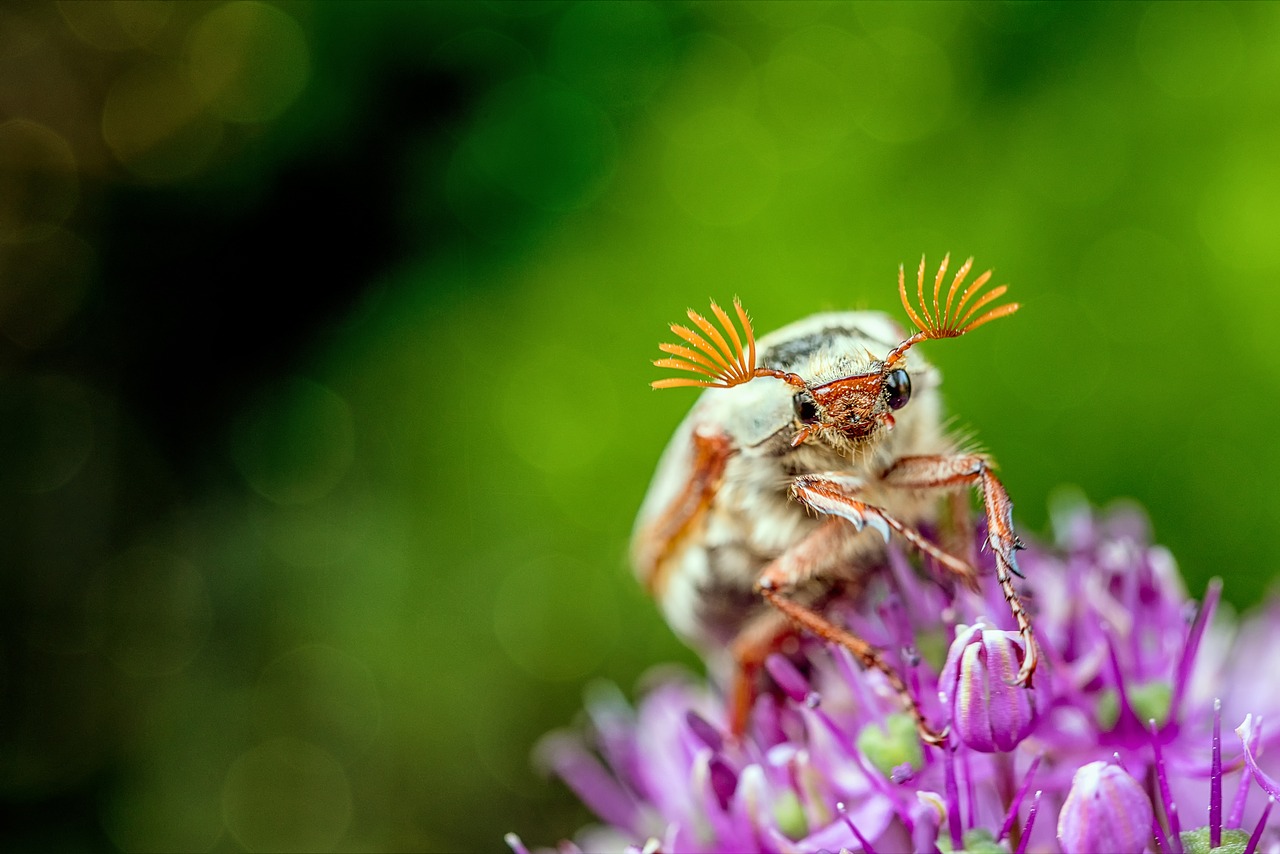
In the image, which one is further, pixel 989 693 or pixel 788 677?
pixel 788 677

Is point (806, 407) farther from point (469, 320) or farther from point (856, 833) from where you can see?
point (469, 320)

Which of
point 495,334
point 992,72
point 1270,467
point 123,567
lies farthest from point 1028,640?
point 123,567

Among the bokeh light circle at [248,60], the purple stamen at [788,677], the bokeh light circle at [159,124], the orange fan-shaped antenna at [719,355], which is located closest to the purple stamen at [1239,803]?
the purple stamen at [788,677]

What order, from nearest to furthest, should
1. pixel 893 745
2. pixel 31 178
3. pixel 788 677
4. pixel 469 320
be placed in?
pixel 893 745
pixel 788 677
pixel 469 320
pixel 31 178

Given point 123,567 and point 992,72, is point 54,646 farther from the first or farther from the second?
point 992,72

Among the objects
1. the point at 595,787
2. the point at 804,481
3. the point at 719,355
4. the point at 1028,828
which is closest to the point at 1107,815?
the point at 1028,828

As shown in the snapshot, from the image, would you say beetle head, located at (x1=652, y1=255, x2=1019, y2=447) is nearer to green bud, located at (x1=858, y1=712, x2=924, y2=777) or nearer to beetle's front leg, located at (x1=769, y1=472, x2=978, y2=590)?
beetle's front leg, located at (x1=769, y1=472, x2=978, y2=590)

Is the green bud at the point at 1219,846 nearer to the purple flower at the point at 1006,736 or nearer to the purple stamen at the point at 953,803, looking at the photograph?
the purple flower at the point at 1006,736

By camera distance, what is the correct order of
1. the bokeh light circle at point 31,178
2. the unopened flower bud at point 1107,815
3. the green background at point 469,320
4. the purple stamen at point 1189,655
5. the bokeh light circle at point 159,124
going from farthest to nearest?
1. the bokeh light circle at point 159,124
2. the bokeh light circle at point 31,178
3. the green background at point 469,320
4. the purple stamen at point 1189,655
5. the unopened flower bud at point 1107,815
